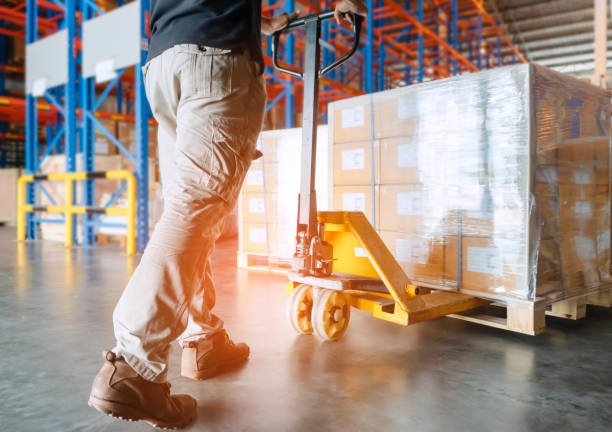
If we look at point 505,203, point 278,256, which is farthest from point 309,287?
point 278,256

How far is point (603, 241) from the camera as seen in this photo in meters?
2.87

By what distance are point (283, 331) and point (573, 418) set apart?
1.36 m

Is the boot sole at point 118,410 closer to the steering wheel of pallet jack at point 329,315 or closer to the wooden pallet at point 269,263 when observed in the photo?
the steering wheel of pallet jack at point 329,315

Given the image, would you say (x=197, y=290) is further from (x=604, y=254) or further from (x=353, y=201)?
(x=604, y=254)

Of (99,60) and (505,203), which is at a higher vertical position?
(99,60)

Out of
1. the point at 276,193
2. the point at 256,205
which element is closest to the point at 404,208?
the point at 276,193

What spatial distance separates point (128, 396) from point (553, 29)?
18.8m

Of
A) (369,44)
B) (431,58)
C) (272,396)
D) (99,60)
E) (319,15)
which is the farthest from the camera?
(431,58)

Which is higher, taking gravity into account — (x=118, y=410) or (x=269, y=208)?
(x=269, y=208)

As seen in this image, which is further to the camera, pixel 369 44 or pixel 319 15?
pixel 369 44

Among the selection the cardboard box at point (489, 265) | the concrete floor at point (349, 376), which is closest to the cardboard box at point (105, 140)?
the concrete floor at point (349, 376)

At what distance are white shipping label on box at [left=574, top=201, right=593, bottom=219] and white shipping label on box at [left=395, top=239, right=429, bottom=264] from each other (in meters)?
0.86

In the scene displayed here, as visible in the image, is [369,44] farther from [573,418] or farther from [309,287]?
[573,418]

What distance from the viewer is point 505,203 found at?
7.59 ft
